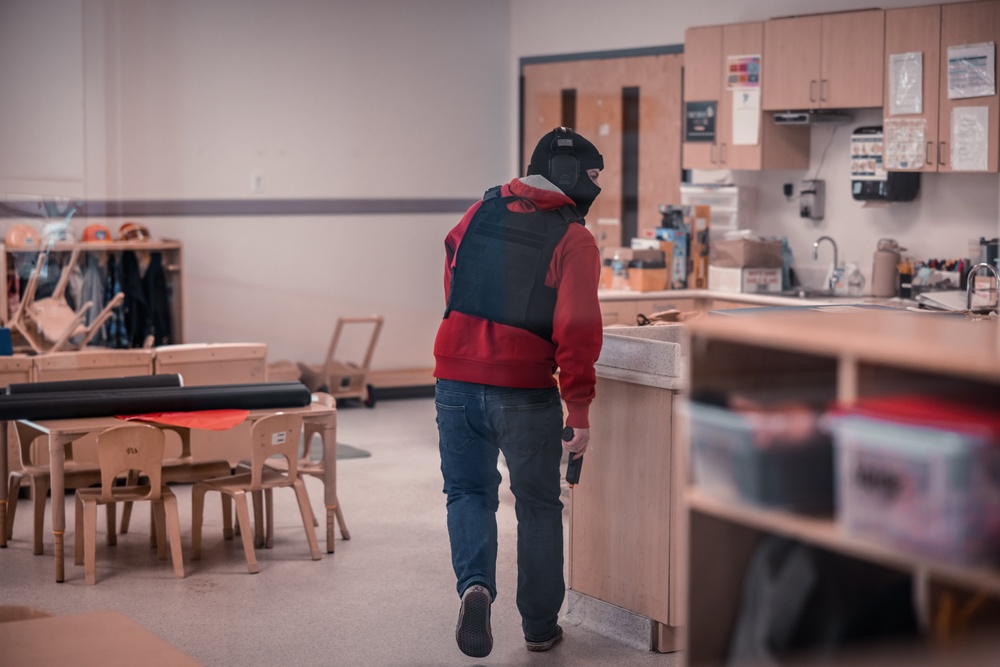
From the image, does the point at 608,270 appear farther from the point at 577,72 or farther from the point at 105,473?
the point at 105,473

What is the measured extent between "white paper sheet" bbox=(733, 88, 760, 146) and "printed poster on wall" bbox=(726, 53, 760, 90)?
3cm

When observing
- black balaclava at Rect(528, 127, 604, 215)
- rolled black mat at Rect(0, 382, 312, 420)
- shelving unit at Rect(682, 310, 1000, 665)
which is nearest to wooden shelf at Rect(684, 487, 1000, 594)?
shelving unit at Rect(682, 310, 1000, 665)

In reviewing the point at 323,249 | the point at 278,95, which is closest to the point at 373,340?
the point at 323,249

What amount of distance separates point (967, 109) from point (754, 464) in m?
4.65

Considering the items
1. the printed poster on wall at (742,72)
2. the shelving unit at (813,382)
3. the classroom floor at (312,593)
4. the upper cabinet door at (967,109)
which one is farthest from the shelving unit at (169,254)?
the shelving unit at (813,382)

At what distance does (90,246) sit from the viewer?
729 centimetres

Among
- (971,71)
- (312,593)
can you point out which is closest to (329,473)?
(312,593)

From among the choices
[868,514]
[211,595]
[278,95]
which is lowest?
[211,595]

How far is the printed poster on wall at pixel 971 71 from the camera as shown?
6.08m

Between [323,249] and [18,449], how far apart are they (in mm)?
3543

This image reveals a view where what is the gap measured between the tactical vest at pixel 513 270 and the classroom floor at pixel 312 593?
3.58 feet

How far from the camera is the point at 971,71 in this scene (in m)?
6.14

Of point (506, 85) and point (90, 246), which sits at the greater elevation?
point (506, 85)

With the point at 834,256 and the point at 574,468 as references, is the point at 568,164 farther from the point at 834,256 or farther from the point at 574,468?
the point at 834,256
